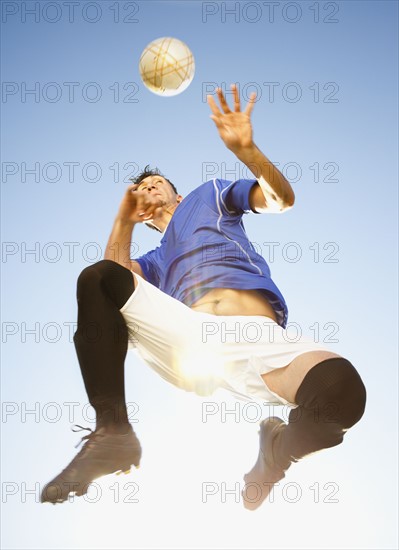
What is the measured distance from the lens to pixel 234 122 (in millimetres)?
4320

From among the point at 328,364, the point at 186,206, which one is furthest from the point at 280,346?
the point at 186,206

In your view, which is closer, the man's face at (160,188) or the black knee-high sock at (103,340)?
the black knee-high sock at (103,340)

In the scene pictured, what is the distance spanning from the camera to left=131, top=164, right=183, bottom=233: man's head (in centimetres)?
534

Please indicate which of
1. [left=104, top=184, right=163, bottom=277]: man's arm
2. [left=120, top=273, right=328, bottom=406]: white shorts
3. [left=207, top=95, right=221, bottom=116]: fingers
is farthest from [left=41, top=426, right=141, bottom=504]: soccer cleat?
[left=207, top=95, right=221, bottom=116]: fingers

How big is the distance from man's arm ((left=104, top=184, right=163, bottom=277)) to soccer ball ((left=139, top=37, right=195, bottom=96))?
4.41ft

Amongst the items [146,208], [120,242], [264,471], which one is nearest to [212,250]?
[146,208]

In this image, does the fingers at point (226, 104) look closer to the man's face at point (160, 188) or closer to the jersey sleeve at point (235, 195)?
the jersey sleeve at point (235, 195)

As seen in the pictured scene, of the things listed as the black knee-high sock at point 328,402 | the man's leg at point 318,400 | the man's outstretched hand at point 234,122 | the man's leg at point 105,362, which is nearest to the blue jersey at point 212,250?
the man's outstretched hand at point 234,122

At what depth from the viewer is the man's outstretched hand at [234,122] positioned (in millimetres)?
4230

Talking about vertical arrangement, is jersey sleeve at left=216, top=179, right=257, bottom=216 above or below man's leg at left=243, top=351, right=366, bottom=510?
above

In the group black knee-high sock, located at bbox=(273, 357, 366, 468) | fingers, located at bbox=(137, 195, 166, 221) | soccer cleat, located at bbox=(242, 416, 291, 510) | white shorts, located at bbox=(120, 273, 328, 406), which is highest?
fingers, located at bbox=(137, 195, 166, 221)

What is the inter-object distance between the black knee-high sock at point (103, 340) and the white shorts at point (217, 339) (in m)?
0.11

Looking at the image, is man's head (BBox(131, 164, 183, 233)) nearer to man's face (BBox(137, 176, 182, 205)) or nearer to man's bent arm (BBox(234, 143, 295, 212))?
man's face (BBox(137, 176, 182, 205))

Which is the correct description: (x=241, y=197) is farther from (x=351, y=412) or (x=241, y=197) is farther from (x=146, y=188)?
(x=351, y=412)
